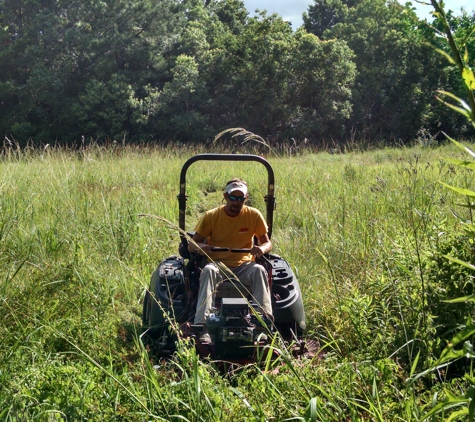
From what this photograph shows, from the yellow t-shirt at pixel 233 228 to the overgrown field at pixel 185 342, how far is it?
29cm

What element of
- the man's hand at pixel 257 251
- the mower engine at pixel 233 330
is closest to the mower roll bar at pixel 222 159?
the man's hand at pixel 257 251

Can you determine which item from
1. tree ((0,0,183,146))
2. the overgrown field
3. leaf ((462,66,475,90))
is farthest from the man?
tree ((0,0,183,146))

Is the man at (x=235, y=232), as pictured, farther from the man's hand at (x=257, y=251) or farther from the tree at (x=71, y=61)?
the tree at (x=71, y=61)

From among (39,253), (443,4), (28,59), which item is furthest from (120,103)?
(443,4)

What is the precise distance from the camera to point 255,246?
15.2ft

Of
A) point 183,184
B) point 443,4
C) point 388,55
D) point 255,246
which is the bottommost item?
point 255,246

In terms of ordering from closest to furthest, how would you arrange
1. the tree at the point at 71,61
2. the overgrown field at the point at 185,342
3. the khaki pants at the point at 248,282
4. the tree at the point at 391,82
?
the overgrown field at the point at 185,342, the khaki pants at the point at 248,282, the tree at the point at 71,61, the tree at the point at 391,82

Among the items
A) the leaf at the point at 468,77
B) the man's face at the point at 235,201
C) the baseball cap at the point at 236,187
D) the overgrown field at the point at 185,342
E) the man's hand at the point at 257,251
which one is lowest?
the overgrown field at the point at 185,342

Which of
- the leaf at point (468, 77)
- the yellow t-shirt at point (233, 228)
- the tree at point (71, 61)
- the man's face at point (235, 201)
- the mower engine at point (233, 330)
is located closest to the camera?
the leaf at point (468, 77)

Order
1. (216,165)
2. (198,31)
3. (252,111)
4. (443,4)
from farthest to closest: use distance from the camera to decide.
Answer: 1. (198,31)
2. (252,111)
3. (216,165)
4. (443,4)

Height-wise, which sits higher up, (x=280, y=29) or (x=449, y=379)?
(x=280, y=29)

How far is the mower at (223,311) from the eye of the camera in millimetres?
3943

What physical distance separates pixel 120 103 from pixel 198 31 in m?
6.42

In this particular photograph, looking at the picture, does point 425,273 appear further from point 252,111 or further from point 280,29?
Answer: point 280,29
